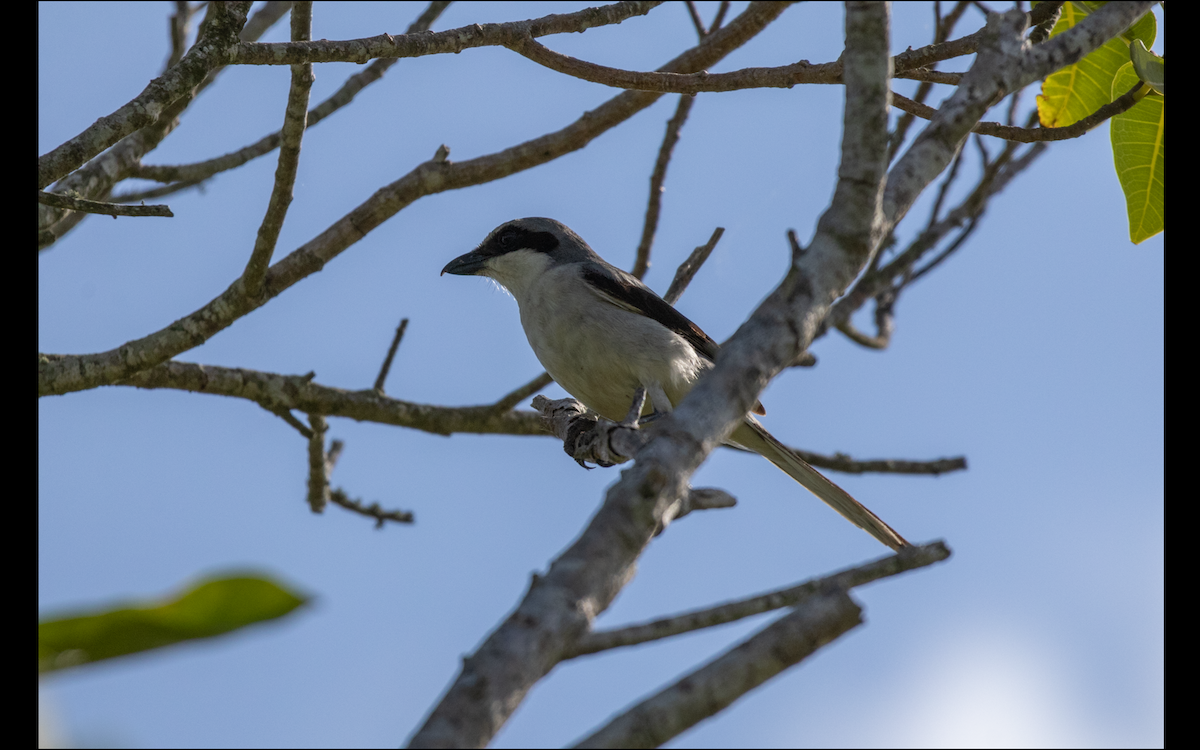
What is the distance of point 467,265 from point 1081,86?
3.72 meters

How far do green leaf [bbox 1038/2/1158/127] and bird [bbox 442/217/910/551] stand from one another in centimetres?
199

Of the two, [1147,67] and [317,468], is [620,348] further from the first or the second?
[1147,67]

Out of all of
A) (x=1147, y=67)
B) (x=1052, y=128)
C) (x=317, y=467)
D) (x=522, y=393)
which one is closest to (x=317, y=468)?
(x=317, y=467)

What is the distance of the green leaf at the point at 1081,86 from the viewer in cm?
406

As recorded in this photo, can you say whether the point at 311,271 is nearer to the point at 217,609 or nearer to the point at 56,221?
the point at 56,221

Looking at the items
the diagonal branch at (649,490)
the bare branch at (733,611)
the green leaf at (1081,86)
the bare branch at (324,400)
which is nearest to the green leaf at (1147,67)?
the green leaf at (1081,86)

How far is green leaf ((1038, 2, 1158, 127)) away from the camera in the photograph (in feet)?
13.3

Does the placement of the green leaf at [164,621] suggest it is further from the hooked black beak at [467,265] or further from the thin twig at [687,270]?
the hooked black beak at [467,265]

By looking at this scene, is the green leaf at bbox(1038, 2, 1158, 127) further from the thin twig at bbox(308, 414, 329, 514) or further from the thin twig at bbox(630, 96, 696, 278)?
the thin twig at bbox(308, 414, 329, 514)

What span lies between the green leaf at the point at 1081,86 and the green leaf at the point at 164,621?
3976mm

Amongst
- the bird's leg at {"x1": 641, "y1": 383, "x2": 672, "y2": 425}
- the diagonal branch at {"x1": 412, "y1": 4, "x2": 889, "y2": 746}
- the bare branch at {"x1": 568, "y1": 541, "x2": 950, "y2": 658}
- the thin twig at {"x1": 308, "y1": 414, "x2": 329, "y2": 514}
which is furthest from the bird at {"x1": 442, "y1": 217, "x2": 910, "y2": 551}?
the bare branch at {"x1": 568, "y1": 541, "x2": 950, "y2": 658}

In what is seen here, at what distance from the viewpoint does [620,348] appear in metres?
5.16
